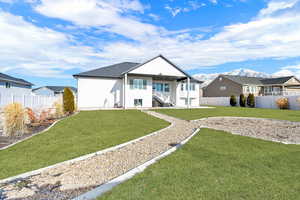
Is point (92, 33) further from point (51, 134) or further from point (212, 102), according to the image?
point (212, 102)

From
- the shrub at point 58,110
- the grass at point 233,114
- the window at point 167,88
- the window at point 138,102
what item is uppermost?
the window at point 167,88

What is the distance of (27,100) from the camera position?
471 inches

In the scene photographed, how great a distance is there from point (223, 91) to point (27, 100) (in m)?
37.9

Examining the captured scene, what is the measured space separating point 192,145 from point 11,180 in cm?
483

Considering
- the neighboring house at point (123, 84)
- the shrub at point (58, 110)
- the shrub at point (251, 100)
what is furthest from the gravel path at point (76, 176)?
the shrub at point (251, 100)

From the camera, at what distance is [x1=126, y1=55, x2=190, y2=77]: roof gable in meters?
20.0

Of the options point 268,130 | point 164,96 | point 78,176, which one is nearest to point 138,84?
point 164,96

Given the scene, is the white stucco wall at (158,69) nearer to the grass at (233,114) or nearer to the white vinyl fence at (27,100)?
the grass at (233,114)

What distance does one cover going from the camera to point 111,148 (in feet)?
16.9

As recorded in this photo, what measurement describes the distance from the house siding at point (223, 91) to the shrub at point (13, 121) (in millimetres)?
37055

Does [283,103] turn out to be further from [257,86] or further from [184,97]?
[257,86]

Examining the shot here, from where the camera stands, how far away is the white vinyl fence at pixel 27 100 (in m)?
9.99

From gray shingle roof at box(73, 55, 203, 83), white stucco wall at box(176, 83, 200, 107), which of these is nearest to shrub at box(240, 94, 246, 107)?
white stucco wall at box(176, 83, 200, 107)

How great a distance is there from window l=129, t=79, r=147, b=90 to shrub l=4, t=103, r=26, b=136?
45.4 feet
